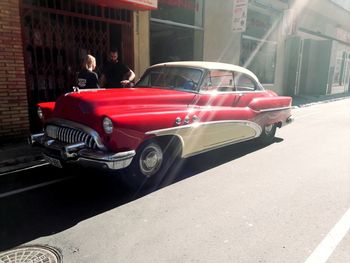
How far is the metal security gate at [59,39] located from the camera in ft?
24.5

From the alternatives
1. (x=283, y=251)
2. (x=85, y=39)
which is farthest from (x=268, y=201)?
(x=85, y=39)

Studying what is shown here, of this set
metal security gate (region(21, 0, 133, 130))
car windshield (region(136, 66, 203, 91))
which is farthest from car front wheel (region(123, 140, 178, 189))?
metal security gate (region(21, 0, 133, 130))

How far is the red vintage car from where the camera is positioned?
395 cm

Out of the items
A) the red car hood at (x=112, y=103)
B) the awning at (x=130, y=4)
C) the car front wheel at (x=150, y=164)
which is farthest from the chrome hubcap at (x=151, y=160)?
the awning at (x=130, y=4)

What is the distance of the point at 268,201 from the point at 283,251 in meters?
1.16

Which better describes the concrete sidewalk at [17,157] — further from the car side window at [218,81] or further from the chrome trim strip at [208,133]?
the car side window at [218,81]

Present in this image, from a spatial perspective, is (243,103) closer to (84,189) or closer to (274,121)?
(274,121)

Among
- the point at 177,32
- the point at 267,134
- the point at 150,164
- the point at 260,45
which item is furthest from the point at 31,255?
the point at 260,45

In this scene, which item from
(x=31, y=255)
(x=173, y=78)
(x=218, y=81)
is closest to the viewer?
(x=31, y=255)

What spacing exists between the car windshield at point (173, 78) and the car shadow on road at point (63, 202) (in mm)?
1315

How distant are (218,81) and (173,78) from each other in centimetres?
85

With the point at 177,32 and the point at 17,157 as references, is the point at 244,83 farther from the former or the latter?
the point at 177,32

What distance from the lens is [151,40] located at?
37.7 ft

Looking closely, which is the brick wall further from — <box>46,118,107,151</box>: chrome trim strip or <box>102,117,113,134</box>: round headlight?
<box>102,117,113,134</box>: round headlight
